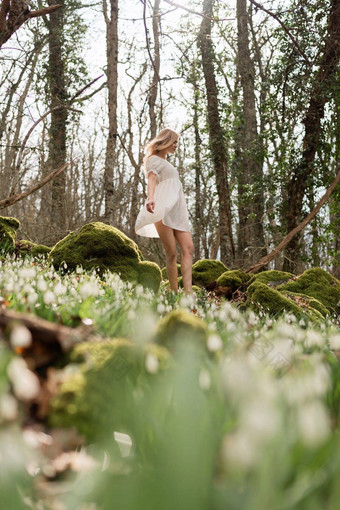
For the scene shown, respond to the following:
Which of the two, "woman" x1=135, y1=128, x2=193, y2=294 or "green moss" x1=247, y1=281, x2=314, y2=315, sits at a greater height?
"woman" x1=135, y1=128, x2=193, y2=294

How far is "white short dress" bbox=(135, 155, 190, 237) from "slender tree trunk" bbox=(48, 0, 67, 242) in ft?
29.2

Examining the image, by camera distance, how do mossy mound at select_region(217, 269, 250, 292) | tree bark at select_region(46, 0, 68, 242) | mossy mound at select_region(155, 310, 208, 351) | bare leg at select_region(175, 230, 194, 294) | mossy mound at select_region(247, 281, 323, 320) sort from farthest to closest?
tree bark at select_region(46, 0, 68, 242) → mossy mound at select_region(217, 269, 250, 292) → bare leg at select_region(175, 230, 194, 294) → mossy mound at select_region(247, 281, 323, 320) → mossy mound at select_region(155, 310, 208, 351)

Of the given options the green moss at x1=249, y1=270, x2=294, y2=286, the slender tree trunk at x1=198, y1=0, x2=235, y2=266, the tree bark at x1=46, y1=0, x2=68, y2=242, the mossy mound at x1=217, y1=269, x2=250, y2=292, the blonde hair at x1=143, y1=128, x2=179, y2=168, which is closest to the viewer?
the blonde hair at x1=143, y1=128, x2=179, y2=168

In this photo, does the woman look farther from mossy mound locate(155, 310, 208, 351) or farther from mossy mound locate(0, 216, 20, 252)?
mossy mound locate(155, 310, 208, 351)

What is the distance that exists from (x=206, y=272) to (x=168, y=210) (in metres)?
3.67

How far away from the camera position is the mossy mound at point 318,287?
9141 mm

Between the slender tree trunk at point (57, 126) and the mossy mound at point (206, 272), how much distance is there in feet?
22.2

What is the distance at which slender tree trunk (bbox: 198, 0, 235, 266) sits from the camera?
14508 mm

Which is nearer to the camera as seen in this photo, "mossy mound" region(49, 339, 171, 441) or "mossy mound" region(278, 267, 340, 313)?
"mossy mound" region(49, 339, 171, 441)

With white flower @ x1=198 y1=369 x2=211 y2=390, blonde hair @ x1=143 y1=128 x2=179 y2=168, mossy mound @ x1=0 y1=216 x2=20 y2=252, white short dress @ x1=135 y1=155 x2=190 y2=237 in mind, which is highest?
blonde hair @ x1=143 y1=128 x2=179 y2=168

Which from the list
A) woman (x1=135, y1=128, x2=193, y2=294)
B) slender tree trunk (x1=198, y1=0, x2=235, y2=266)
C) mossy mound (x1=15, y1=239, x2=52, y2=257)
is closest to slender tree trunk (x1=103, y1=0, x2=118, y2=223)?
mossy mound (x1=15, y1=239, x2=52, y2=257)

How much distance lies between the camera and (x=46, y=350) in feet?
6.53

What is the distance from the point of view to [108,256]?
25.6ft

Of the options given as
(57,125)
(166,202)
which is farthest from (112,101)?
(166,202)
